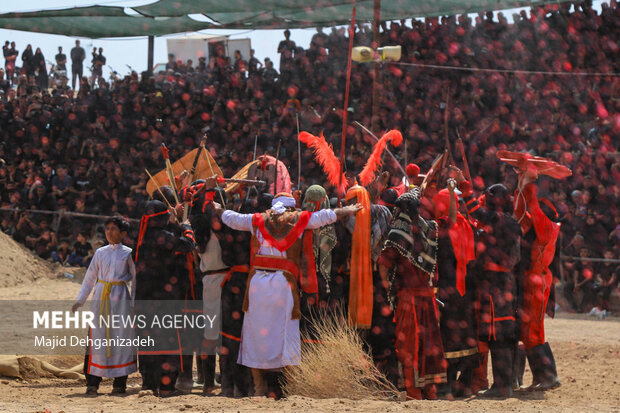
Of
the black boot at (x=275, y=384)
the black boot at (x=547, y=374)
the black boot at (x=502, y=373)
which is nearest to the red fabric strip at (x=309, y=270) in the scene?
the black boot at (x=275, y=384)

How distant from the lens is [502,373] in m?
7.30

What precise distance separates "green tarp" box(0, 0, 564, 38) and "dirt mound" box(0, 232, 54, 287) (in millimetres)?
4224

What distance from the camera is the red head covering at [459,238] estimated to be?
7203mm

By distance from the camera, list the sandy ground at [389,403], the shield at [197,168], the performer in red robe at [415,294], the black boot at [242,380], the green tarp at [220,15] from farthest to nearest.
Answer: the green tarp at [220,15], the shield at [197,168], the black boot at [242,380], the performer in red robe at [415,294], the sandy ground at [389,403]

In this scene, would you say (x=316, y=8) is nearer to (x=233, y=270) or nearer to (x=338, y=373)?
(x=233, y=270)

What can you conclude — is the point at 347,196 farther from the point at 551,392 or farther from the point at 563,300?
the point at 563,300

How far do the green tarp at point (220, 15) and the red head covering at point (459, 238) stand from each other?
25.6 ft

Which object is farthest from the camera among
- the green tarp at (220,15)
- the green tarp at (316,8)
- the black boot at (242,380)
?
the green tarp at (220,15)

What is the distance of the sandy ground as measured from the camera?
619 centimetres

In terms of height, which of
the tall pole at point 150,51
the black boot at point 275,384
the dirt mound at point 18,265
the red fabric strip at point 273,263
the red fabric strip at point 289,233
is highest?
the tall pole at point 150,51

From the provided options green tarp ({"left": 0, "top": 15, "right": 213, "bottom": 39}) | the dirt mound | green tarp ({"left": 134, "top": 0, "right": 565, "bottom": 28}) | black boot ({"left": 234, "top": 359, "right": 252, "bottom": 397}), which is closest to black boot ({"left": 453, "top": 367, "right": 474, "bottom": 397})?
black boot ({"left": 234, "top": 359, "right": 252, "bottom": 397})

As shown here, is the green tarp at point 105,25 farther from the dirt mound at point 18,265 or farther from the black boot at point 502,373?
the black boot at point 502,373

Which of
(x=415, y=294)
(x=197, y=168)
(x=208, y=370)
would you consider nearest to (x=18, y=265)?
(x=197, y=168)

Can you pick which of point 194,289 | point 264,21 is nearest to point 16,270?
point 264,21
